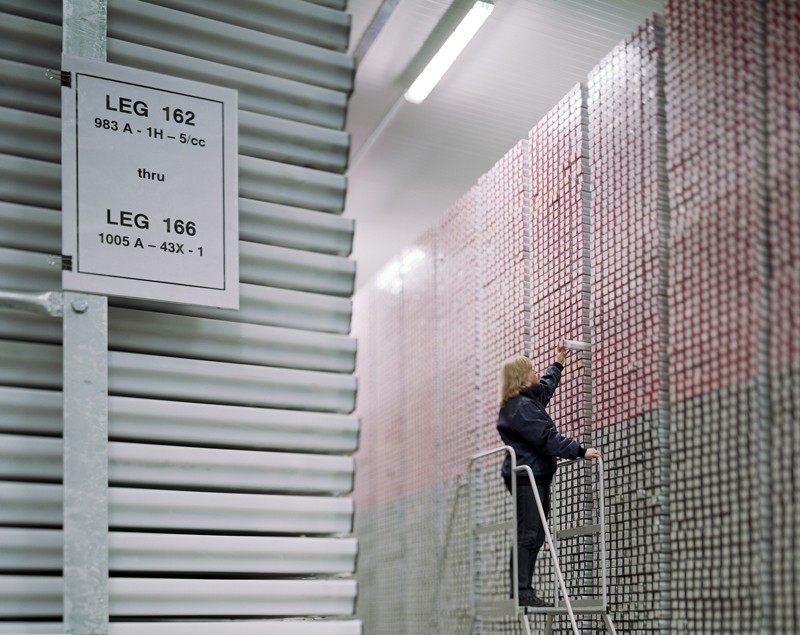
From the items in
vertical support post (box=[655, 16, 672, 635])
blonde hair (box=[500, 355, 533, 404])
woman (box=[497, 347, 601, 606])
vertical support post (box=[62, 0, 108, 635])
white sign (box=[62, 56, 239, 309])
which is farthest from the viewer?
blonde hair (box=[500, 355, 533, 404])

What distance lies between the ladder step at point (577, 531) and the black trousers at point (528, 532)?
0.61 feet

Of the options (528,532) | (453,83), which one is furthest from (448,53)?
(528,532)

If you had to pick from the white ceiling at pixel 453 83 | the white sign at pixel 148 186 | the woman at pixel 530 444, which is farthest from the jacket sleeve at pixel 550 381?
the white sign at pixel 148 186

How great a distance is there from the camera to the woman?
596cm

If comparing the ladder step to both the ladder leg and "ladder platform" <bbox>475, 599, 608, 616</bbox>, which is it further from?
the ladder leg

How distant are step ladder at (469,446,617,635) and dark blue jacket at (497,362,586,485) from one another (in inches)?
4.9

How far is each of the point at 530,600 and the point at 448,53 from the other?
437cm

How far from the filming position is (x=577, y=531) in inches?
241

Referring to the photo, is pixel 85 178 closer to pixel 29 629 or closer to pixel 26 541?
pixel 26 541

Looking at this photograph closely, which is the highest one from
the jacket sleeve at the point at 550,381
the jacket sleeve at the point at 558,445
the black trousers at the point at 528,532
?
the jacket sleeve at the point at 550,381

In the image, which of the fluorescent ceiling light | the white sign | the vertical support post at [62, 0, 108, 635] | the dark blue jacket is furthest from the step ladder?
the fluorescent ceiling light

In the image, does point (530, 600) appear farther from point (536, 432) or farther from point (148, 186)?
point (148, 186)

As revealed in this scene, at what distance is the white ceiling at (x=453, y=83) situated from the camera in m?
6.81

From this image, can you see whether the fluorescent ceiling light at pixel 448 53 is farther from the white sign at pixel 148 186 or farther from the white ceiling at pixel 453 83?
the white sign at pixel 148 186
